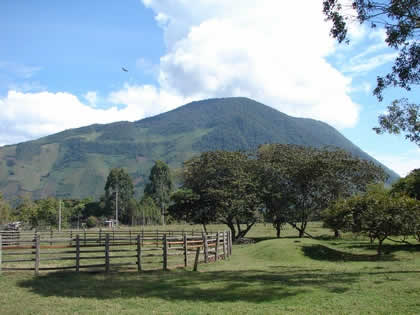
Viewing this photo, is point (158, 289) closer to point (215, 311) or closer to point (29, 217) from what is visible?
point (215, 311)

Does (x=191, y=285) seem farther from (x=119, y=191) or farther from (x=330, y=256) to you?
(x=119, y=191)

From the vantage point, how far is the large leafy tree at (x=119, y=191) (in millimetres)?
109062

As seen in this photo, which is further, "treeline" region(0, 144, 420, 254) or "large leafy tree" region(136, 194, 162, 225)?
"large leafy tree" region(136, 194, 162, 225)

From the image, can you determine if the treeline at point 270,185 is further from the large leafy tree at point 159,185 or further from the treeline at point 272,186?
the large leafy tree at point 159,185

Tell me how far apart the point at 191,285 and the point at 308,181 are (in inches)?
1253

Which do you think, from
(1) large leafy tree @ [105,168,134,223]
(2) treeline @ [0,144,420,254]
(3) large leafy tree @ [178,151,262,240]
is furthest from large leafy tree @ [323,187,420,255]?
(1) large leafy tree @ [105,168,134,223]

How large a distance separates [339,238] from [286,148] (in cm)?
1171

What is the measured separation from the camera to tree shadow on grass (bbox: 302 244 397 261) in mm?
24094

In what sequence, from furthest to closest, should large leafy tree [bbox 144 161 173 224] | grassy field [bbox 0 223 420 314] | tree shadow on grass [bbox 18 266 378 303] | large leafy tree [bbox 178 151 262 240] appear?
large leafy tree [bbox 144 161 173 224] < large leafy tree [bbox 178 151 262 240] < tree shadow on grass [bbox 18 266 378 303] < grassy field [bbox 0 223 420 314]

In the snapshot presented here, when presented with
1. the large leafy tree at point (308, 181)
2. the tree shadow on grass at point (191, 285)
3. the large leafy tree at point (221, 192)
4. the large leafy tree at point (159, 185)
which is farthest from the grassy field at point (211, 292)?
the large leafy tree at point (159, 185)

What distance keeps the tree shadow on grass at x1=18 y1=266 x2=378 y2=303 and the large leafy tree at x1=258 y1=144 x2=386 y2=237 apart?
2669cm

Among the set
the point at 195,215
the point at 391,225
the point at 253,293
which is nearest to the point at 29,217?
the point at 195,215

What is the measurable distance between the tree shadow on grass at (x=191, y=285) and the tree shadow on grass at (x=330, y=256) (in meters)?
8.53

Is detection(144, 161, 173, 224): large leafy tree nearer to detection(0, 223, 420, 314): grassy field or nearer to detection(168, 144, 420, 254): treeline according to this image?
detection(168, 144, 420, 254): treeline
